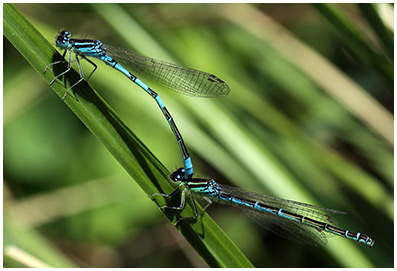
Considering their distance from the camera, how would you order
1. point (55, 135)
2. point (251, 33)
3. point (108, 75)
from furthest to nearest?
1. point (251, 33)
2. point (55, 135)
3. point (108, 75)

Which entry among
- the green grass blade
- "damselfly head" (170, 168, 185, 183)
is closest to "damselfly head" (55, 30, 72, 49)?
the green grass blade

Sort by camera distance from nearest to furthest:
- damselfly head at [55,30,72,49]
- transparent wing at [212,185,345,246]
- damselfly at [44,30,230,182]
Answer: damselfly head at [55,30,72,49], damselfly at [44,30,230,182], transparent wing at [212,185,345,246]

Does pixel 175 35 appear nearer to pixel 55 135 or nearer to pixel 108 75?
pixel 108 75

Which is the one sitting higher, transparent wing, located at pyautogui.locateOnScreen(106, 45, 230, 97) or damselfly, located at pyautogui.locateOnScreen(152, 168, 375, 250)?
transparent wing, located at pyautogui.locateOnScreen(106, 45, 230, 97)

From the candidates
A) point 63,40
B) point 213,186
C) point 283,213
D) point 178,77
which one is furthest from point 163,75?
point 283,213

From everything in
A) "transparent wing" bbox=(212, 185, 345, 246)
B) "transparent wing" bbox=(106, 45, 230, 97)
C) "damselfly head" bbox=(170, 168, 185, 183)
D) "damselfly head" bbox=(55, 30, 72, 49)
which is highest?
"damselfly head" bbox=(55, 30, 72, 49)

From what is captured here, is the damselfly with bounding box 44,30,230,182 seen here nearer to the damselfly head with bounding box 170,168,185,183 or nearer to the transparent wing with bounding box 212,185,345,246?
the damselfly head with bounding box 170,168,185,183

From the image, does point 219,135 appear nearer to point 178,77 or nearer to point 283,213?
point 178,77

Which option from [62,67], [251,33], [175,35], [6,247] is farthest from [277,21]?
[6,247]

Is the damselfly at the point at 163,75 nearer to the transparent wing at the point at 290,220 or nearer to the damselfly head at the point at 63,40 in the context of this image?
the damselfly head at the point at 63,40
